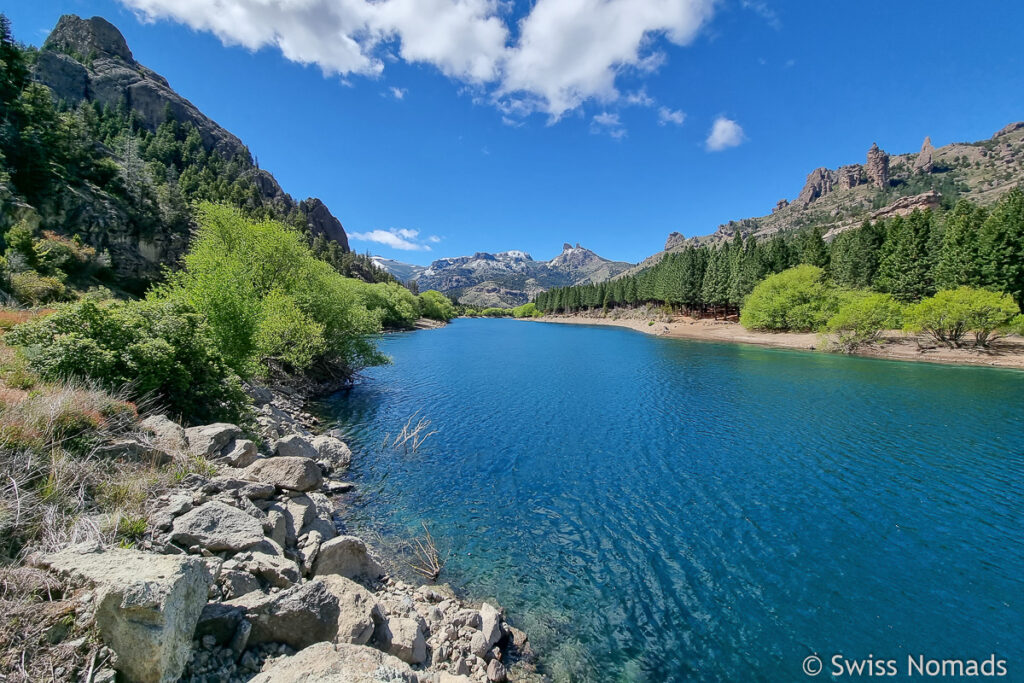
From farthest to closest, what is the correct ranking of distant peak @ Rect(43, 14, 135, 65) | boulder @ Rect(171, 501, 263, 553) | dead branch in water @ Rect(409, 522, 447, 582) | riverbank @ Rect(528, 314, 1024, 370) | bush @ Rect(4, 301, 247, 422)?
distant peak @ Rect(43, 14, 135, 65) < riverbank @ Rect(528, 314, 1024, 370) < dead branch in water @ Rect(409, 522, 447, 582) < bush @ Rect(4, 301, 247, 422) < boulder @ Rect(171, 501, 263, 553)

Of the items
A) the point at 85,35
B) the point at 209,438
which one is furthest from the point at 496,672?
the point at 85,35

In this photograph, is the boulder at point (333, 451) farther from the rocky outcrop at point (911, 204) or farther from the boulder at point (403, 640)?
the rocky outcrop at point (911, 204)

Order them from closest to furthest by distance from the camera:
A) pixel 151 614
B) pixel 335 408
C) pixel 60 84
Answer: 1. pixel 151 614
2. pixel 335 408
3. pixel 60 84

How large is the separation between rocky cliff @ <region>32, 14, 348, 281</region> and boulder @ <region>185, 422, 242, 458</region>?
5348 cm

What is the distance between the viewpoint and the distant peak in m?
153

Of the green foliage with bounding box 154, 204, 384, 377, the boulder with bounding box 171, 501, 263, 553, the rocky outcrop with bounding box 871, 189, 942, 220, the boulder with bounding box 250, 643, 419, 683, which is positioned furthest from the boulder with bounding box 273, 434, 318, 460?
the rocky outcrop with bounding box 871, 189, 942, 220

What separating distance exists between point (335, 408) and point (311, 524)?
846 inches

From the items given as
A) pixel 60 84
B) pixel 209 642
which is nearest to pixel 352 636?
pixel 209 642

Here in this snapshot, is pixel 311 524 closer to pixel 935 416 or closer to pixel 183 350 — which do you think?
pixel 183 350

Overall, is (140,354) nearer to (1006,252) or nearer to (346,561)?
(346,561)

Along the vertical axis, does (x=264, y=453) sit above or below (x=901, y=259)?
below

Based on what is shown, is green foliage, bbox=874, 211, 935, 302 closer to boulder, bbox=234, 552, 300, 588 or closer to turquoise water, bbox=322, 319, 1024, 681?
turquoise water, bbox=322, 319, 1024, 681

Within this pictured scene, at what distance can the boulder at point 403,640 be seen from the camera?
860 centimetres

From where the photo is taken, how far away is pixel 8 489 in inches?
272
